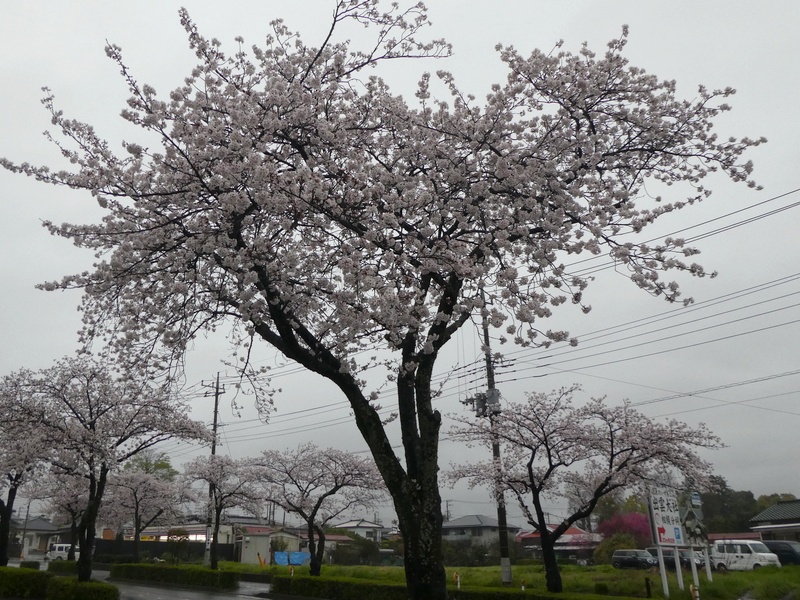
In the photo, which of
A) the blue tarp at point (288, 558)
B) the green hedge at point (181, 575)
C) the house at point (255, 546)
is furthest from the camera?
the house at point (255, 546)

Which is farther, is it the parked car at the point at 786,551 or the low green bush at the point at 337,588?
the parked car at the point at 786,551

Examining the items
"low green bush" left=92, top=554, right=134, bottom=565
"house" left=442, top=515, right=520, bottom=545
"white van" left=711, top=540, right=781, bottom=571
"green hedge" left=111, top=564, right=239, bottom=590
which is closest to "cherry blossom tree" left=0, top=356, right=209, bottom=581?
"green hedge" left=111, top=564, right=239, bottom=590

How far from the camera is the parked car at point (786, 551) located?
29.0 meters

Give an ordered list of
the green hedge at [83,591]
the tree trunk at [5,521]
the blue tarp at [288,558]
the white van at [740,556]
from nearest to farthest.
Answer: the green hedge at [83,591] < the tree trunk at [5,521] < the white van at [740,556] < the blue tarp at [288,558]

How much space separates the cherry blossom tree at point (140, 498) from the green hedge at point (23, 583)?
Result: 14324 millimetres

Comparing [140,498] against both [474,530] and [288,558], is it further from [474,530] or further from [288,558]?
[474,530]

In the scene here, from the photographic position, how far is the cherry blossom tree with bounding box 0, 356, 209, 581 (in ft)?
56.5

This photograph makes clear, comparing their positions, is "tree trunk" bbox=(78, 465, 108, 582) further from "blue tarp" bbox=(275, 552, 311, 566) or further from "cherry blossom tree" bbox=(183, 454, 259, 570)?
"blue tarp" bbox=(275, 552, 311, 566)

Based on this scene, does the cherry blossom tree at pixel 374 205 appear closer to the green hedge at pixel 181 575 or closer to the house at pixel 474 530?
the green hedge at pixel 181 575

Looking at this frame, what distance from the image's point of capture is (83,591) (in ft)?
51.4

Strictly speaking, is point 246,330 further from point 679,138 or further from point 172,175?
point 679,138

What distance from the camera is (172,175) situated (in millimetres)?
8633

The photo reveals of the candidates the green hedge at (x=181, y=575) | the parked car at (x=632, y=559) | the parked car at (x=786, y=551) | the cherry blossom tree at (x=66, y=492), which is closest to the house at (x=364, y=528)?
the cherry blossom tree at (x=66, y=492)

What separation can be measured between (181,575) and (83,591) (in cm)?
1466
